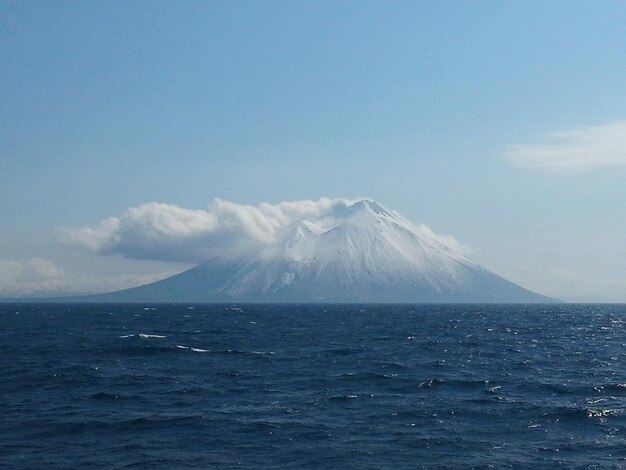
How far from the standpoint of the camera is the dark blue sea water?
1454 inches

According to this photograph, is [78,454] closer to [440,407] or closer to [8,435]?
[8,435]

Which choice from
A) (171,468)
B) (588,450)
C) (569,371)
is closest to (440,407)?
(588,450)

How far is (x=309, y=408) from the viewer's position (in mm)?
48906

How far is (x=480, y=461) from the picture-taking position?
36.0 m

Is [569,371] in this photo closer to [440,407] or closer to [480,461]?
[440,407]

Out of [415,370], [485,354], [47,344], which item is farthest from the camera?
[47,344]

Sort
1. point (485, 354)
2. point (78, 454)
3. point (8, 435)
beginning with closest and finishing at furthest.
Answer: point (78, 454) < point (8, 435) < point (485, 354)

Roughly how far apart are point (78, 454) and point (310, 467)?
40.7 ft

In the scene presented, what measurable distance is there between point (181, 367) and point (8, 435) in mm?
31433

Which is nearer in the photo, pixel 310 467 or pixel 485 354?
pixel 310 467

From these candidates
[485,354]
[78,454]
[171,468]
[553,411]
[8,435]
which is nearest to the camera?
[171,468]

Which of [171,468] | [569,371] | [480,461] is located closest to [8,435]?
[171,468]

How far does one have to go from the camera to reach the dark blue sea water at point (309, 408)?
36.9 meters

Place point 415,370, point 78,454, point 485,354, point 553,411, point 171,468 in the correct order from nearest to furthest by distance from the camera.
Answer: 1. point 171,468
2. point 78,454
3. point 553,411
4. point 415,370
5. point 485,354
